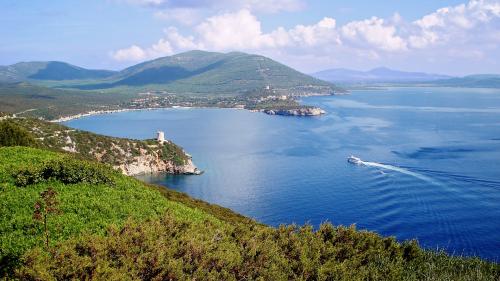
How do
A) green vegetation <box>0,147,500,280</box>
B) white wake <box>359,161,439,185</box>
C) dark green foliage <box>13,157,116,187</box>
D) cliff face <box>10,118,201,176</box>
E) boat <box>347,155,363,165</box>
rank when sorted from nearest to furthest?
green vegetation <box>0,147,500,280</box> → dark green foliage <box>13,157,116,187</box> → white wake <box>359,161,439,185</box> → cliff face <box>10,118,201,176</box> → boat <box>347,155,363,165</box>

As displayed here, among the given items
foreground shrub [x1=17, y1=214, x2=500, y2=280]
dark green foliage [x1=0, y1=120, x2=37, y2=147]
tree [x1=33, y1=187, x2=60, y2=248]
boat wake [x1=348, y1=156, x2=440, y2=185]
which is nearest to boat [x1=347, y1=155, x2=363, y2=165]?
boat wake [x1=348, y1=156, x2=440, y2=185]

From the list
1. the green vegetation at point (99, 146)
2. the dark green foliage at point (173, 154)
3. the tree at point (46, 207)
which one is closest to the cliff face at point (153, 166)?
the green vegetation at point (99, 146)

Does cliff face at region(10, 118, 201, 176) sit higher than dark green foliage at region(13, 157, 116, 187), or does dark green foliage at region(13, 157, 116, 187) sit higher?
dark green foliage at region(13, 157, 116, 187)

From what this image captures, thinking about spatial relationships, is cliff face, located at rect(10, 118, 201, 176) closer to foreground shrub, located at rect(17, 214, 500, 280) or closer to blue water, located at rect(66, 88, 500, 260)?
blue water, located at rect(66, 88, 500, 260)

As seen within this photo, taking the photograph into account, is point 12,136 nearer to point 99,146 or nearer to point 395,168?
point 99,146

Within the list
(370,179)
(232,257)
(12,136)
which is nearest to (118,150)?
(370,179)

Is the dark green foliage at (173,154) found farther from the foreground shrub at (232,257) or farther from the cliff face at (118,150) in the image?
the foreground shrub at (232,257)
